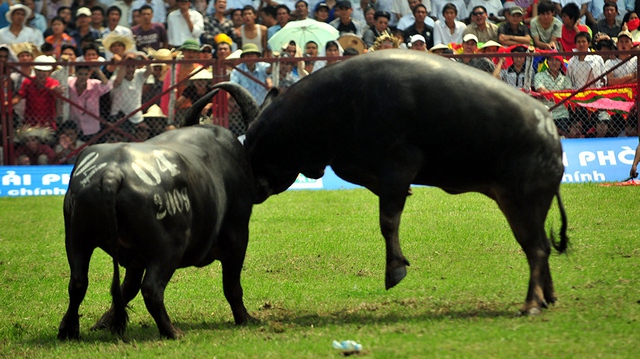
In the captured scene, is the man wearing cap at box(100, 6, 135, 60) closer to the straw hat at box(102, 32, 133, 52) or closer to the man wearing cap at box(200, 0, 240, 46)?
the straw hat at box(102, 32, 133, 52)

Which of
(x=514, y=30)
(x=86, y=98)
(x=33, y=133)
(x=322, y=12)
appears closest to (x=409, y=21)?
(x=322, y=12)

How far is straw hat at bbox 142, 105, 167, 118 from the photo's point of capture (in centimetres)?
1804

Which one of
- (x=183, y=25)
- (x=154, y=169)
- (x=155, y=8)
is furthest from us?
(x=155, y=8)

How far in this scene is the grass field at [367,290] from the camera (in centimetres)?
727

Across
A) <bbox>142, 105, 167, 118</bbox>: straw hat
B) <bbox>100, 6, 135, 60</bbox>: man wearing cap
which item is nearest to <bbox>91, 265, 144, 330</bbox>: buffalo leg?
<bbox>142, 105, 167, 118</bbox>: straw hat

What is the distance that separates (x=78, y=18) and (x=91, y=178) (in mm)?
13864

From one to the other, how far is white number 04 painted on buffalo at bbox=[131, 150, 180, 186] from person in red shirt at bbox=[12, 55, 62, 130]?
11029mm

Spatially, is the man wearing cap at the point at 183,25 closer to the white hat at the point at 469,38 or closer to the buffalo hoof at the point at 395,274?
the white hat at the point at 469,38

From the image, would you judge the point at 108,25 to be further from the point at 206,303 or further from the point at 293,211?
the point at 206,303

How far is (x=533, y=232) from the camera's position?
8133 mm

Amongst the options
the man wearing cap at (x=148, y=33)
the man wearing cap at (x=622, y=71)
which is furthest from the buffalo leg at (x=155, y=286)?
the man wearing cap at (x=148, y=33)

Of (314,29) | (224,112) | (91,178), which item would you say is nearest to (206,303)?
(91,178)

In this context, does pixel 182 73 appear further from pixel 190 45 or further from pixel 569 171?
pixel 569 171

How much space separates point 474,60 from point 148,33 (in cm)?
630
